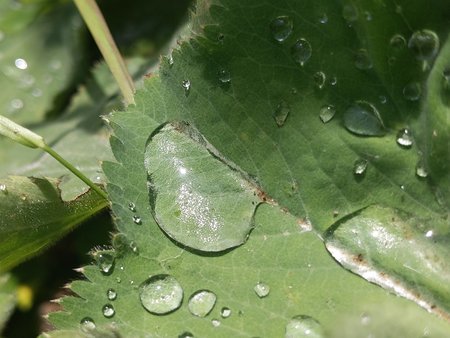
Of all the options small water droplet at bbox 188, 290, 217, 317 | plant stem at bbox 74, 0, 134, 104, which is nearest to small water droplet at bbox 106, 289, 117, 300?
small water droplet at bbox 188, 290, 217, 317

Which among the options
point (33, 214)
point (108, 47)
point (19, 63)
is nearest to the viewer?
point (33, 214)

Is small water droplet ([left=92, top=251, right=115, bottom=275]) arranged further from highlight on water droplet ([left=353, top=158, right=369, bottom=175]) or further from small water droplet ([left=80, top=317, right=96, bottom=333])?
highlight on water droplet ([left=353, top=158, right=369, bottom=175])

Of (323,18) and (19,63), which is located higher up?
(323,18)

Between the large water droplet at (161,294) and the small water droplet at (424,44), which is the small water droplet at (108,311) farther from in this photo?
the small water droplet at (424,44)

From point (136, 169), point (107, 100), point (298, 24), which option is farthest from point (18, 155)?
point (298, 24)

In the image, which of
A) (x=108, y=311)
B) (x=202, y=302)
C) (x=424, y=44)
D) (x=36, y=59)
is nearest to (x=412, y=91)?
(x=424, y=44)

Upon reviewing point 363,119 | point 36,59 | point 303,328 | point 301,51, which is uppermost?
point 301,51

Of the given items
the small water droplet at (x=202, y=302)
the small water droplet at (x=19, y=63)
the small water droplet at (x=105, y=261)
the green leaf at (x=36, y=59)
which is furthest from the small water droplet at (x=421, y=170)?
the small water droplet at (x=19, y=63)

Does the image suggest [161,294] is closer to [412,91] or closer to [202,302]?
[202,302]
